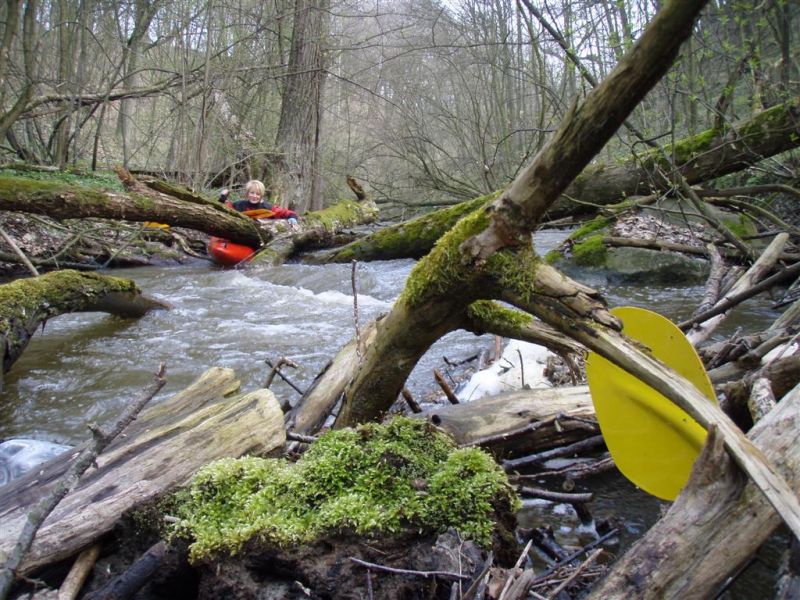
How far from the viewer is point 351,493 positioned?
176 cm

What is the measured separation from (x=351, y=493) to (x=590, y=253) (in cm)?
737

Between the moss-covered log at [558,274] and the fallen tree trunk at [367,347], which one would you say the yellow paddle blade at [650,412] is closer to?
the moss-covered log at [558,274]

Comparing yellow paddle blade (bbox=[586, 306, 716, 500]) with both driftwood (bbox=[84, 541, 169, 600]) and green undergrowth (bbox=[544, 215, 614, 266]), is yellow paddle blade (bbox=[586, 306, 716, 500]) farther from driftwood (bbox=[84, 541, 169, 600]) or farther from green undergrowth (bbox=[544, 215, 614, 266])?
green undergrowth (bbox=[544, 215, 614, 266])

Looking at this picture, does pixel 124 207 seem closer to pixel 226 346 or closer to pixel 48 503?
pixel 226 346

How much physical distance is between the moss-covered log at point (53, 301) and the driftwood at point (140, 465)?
267 cm

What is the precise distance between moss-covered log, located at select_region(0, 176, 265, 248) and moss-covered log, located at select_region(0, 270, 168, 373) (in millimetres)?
2240

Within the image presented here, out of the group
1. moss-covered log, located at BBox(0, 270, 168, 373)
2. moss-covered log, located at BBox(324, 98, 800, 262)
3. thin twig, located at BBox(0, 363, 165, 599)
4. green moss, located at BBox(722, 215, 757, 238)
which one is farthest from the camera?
green moss, located at BBox(722, 215, 757, 238)

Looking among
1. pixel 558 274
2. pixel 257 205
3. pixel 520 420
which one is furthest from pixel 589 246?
A: pixel 558 274

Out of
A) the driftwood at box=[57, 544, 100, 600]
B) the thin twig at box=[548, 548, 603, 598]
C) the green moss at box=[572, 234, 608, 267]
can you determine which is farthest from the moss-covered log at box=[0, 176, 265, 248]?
the thin twig at box=[548, 548, 603, 598]

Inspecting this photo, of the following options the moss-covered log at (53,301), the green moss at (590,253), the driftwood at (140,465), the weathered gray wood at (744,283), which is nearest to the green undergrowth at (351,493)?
the driftwood at (140,465)

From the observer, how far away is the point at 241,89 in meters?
13.0

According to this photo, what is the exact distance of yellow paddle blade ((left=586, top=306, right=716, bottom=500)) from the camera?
1.69 metres

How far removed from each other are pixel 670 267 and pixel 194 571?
296 inches

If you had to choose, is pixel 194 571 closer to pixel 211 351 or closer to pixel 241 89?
pixel 211 351
